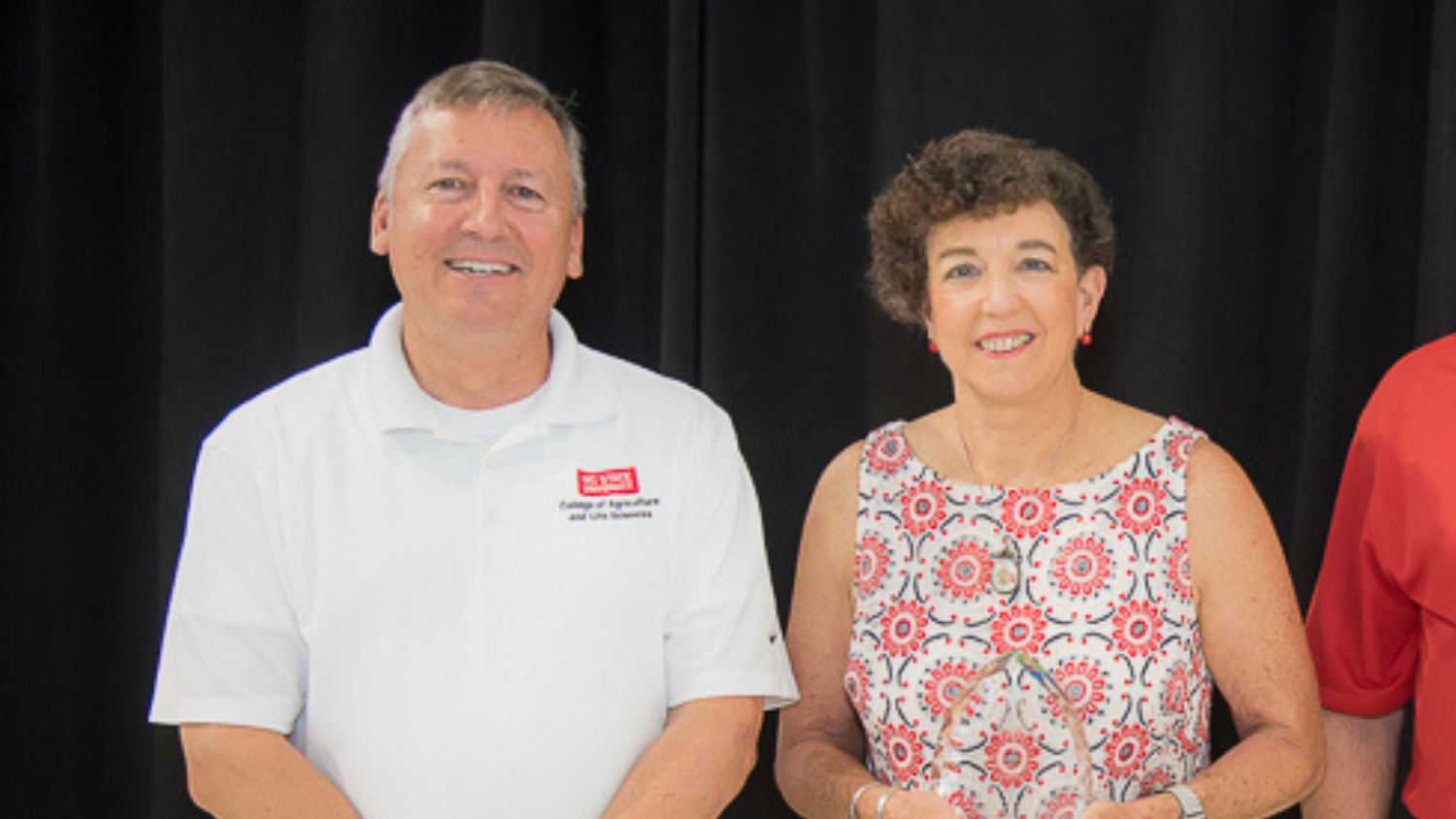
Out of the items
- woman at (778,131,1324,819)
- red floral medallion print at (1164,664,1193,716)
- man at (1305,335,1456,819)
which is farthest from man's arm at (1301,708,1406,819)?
red floral medallion print at (1164,664,1193,716)

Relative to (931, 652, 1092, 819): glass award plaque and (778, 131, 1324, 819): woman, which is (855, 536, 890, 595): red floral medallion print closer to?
(778, 131, 1324, 819): woman

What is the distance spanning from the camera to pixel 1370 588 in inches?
86.7

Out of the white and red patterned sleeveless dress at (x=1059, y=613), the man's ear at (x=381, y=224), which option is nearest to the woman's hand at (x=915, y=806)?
the white and red patterned sleeveless dress at (x=1059, y=613)

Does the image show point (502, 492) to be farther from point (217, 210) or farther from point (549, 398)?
point (217, 210)

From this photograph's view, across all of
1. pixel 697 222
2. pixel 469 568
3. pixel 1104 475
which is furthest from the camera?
pixel 697 222

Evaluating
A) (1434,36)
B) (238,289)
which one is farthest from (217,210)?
(1434,36)

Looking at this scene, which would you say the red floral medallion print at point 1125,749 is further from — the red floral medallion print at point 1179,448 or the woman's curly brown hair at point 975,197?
the woman's curly brown hair at point 975,197

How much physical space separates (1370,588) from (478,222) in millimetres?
1357

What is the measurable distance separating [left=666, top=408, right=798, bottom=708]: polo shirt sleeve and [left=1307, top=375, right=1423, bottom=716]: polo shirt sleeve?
81 centimetres

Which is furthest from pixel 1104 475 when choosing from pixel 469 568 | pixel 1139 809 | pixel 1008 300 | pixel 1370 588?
pixel 469 568

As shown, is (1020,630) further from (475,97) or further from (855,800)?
(475,97)

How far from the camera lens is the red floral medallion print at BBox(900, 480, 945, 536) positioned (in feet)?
7.53

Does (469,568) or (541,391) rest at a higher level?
(541,391)

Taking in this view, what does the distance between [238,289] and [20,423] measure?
52cm
